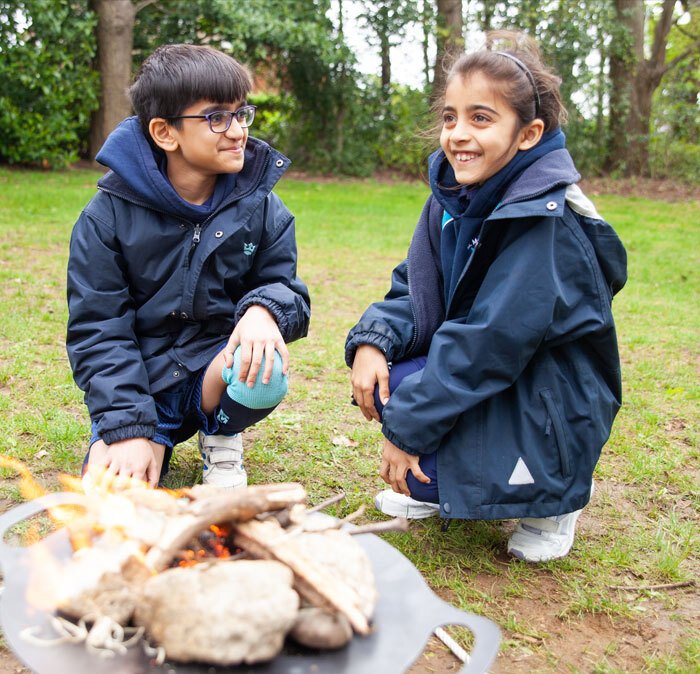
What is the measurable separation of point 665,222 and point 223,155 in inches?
377

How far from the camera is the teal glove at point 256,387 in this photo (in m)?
2.55

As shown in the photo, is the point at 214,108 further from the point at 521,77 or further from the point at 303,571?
the point at 303,571

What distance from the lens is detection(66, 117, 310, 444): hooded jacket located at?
2629mm

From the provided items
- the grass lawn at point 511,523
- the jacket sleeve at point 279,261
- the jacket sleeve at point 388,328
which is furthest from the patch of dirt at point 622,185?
the jacket sleeve at point 388,328

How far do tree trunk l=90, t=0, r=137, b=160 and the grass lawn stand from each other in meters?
5.51

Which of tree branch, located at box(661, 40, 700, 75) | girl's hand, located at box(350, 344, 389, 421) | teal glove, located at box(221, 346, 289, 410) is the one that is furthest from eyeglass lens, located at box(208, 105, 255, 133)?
tree branch, located at box(661, 40, 700, 75)

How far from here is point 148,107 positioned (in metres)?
2.72

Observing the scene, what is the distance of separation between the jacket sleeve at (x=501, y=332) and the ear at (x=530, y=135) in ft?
0.92

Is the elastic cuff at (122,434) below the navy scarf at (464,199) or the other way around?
below

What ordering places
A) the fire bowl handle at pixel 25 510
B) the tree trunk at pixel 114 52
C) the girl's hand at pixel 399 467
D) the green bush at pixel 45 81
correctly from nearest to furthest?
the fire bowl handle at pixel 25 510 → the girl's hand at pixel 399 467 → the green bush at pixel 45 81 → the tree trunk at pixel 114 52

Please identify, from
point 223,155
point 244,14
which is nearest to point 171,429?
point 223,155

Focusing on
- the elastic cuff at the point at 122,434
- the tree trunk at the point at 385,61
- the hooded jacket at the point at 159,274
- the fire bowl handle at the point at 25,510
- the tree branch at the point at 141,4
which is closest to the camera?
the fire bowl handle at the point at 25,510

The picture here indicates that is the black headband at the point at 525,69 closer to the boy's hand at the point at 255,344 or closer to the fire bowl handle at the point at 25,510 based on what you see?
the boy's hand at the point at 255,344

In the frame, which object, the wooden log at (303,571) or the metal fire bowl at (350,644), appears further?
the wooden log at (303,571)
